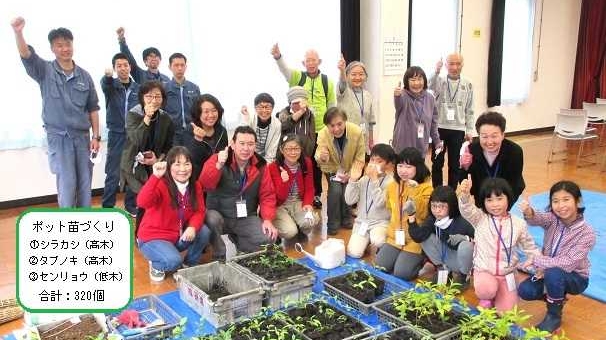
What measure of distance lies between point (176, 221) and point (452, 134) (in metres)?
2.63

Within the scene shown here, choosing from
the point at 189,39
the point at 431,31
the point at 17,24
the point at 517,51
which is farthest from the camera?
the point at 517,51

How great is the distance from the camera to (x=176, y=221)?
3.21 metres

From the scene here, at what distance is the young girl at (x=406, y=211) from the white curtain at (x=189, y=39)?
106 inches

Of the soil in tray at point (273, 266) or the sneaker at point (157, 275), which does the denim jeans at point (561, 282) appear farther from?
the sneaker at point (157, 275)

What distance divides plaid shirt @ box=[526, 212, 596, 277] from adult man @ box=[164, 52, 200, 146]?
266cm

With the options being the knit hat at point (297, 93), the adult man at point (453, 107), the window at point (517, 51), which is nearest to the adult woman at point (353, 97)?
the knit hat at point (297, 93)

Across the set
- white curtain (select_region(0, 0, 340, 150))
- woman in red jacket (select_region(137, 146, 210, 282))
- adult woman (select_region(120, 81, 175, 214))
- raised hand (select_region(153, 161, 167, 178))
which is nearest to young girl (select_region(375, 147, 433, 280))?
woman in red jacket (select_region(137, 146, 210, 282))

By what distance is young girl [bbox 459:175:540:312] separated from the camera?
2.64 metres

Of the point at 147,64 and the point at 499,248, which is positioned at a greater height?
the point at 147,64

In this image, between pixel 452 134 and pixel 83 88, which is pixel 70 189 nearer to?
pixel 83 88

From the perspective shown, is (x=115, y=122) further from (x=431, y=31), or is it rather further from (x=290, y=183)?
(x=431, y=31)

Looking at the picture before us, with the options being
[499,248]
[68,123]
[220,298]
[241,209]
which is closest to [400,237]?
[499,248]

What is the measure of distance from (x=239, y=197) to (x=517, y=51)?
250 inches

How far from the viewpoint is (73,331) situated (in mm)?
2348
